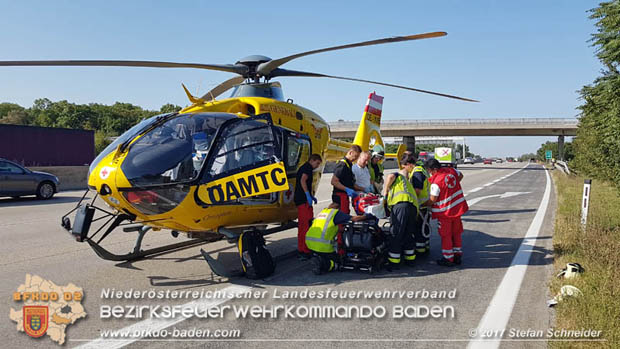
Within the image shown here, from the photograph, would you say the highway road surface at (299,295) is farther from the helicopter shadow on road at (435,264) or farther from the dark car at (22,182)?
the dark car at (22,182)

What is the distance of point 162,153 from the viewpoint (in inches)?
198

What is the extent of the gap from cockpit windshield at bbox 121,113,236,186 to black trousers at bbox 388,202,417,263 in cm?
276

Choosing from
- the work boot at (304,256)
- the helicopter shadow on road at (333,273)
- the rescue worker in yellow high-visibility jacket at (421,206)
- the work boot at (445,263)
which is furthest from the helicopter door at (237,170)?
the work boot at (445,263)

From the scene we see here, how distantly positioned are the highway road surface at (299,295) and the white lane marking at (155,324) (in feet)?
0.04

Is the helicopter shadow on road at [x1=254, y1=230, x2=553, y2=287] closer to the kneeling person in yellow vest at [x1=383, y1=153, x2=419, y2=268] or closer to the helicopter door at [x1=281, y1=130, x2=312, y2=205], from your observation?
the kneeling person in yellow vest at [x1=383, y1=153, x2=419, y2=268]

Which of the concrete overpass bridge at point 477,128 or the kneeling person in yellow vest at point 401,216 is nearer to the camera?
the kneeling person in yellow vest at point 401,216

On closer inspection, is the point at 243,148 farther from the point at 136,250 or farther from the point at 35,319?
the point at 35,319

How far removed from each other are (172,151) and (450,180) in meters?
4.10

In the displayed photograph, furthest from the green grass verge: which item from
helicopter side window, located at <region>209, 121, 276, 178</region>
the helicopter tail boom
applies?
the helicopter tail boom

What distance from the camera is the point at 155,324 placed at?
411 cm

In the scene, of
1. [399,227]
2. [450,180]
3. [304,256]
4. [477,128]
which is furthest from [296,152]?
[477,128]

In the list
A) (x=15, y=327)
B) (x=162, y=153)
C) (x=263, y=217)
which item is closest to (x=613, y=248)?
(x=263, y=217)

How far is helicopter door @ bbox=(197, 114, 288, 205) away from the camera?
A: 5.20m

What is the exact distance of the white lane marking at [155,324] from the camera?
3.65 meters
